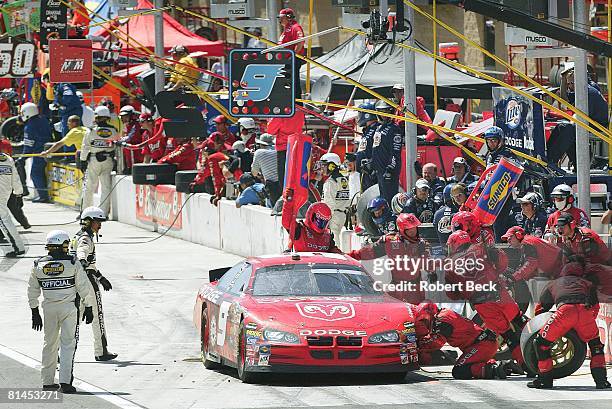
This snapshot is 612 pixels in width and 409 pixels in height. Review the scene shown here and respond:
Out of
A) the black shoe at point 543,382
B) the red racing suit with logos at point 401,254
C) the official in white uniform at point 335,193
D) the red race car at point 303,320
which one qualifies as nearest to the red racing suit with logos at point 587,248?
the black shoe at point 543,382

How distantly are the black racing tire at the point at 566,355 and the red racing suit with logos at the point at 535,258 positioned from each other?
46.6 inches

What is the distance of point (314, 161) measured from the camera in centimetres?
2303

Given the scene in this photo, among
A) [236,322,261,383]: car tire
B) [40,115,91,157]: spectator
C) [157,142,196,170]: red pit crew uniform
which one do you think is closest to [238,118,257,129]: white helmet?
[157,142,196,170]: red pit crew uniform

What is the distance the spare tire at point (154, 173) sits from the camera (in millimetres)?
29016

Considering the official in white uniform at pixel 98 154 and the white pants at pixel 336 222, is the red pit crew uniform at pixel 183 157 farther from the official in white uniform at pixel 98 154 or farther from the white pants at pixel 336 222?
the white pants at pixel 336 222

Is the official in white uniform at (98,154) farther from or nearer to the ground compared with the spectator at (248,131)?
nearer to the ground

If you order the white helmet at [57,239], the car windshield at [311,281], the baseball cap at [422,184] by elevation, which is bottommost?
the car windshield at [311,281]

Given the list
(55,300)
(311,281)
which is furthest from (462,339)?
(55,300)

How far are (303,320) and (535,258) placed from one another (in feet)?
8.73

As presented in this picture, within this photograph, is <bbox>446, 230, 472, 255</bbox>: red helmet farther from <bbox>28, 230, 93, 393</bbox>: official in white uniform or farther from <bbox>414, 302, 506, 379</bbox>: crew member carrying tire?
<bbox>28, 230, 93, 393</bbox>: official in white uniform

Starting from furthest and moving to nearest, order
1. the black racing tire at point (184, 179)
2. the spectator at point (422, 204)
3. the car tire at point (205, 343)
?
the black racing tire at point (184, 179) → the spectator at point (422, 204) → the car tire at point (205, 343)

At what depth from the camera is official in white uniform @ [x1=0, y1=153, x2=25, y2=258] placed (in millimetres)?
25297

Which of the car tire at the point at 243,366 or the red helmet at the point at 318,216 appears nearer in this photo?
the car tire at the point at 243,366

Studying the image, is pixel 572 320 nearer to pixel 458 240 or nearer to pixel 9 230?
pixel 458 240
